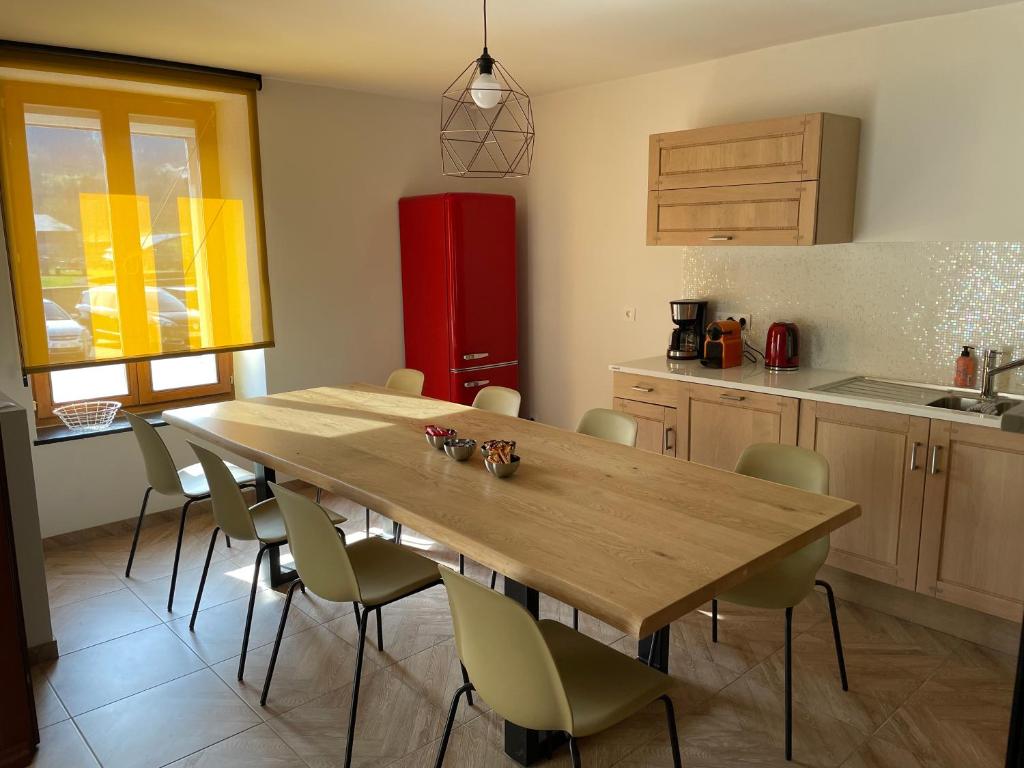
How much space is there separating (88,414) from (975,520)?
438 centimetres

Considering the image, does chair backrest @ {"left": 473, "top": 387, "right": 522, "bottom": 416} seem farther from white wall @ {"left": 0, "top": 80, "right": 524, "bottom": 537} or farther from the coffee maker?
white wall @ {"left": 0, "top": 80, "right": 524, "bottom": 537}

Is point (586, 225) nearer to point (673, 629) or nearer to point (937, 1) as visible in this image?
point (937, 1)

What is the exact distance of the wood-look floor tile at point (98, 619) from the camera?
10.4 ft

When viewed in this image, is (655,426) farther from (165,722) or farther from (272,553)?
(165,722)

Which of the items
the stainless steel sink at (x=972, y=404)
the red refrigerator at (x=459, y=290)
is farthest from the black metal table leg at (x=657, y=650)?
the red refrigerator at (x=459, y=290)

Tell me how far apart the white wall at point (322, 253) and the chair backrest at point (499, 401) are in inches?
64.6

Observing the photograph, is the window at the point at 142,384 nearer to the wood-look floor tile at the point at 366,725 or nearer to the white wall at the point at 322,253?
the white wall at the point at 322,253

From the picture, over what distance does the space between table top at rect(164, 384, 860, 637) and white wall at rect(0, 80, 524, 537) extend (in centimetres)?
130

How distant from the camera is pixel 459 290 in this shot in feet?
16.5

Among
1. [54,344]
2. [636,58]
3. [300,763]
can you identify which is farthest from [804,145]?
[54,344]

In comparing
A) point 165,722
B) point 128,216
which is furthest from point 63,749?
point 128,216

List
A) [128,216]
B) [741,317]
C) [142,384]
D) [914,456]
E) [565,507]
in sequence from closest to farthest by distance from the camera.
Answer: [565,507]
[914,456]
[128,216]
[741,317]
[142,384]

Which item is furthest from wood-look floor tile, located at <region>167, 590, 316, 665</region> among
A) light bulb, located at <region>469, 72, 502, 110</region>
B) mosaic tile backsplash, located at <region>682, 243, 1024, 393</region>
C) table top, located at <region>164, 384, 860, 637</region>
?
mosaic tile backsplash, located at <region>682, 243, 1024, 393</region>

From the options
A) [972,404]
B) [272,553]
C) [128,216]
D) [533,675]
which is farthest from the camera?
[128,216]
